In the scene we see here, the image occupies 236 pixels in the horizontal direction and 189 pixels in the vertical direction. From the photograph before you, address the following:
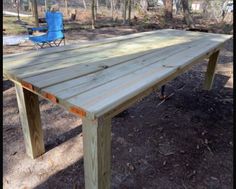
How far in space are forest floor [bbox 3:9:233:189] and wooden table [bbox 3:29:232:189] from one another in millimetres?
223

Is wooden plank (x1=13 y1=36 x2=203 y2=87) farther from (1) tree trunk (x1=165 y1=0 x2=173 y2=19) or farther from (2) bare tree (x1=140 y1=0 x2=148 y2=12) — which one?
(2) bare tree (x1=140 y1=0 x2=148 y2=12)

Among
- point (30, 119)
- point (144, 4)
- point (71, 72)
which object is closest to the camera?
point (71, 72)

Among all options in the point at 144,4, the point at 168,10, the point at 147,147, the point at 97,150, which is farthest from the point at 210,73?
the point at 144,4

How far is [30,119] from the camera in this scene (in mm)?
1810

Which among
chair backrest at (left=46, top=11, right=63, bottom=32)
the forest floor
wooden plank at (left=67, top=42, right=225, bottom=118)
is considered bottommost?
the forest floor

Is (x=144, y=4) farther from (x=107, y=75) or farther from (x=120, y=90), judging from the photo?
(x=120, y=90)

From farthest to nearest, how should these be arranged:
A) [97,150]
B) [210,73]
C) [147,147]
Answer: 1. [210,73]
2. [147,147]
3. [97,150]

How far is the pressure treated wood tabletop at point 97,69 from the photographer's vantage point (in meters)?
1.14

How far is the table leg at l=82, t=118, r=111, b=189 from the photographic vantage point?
1.11 meters

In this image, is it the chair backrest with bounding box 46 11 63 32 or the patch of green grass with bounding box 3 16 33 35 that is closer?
the chair backrest with bounding box 46 11 63 32

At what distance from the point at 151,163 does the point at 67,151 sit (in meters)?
0.75

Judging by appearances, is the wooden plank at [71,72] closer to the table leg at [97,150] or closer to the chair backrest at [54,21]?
the table leg at [97,150]

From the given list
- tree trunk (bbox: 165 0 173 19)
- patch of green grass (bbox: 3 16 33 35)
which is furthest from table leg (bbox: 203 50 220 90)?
tree trunk (bbox: 165 0 173 19)

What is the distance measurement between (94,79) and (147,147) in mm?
1113
